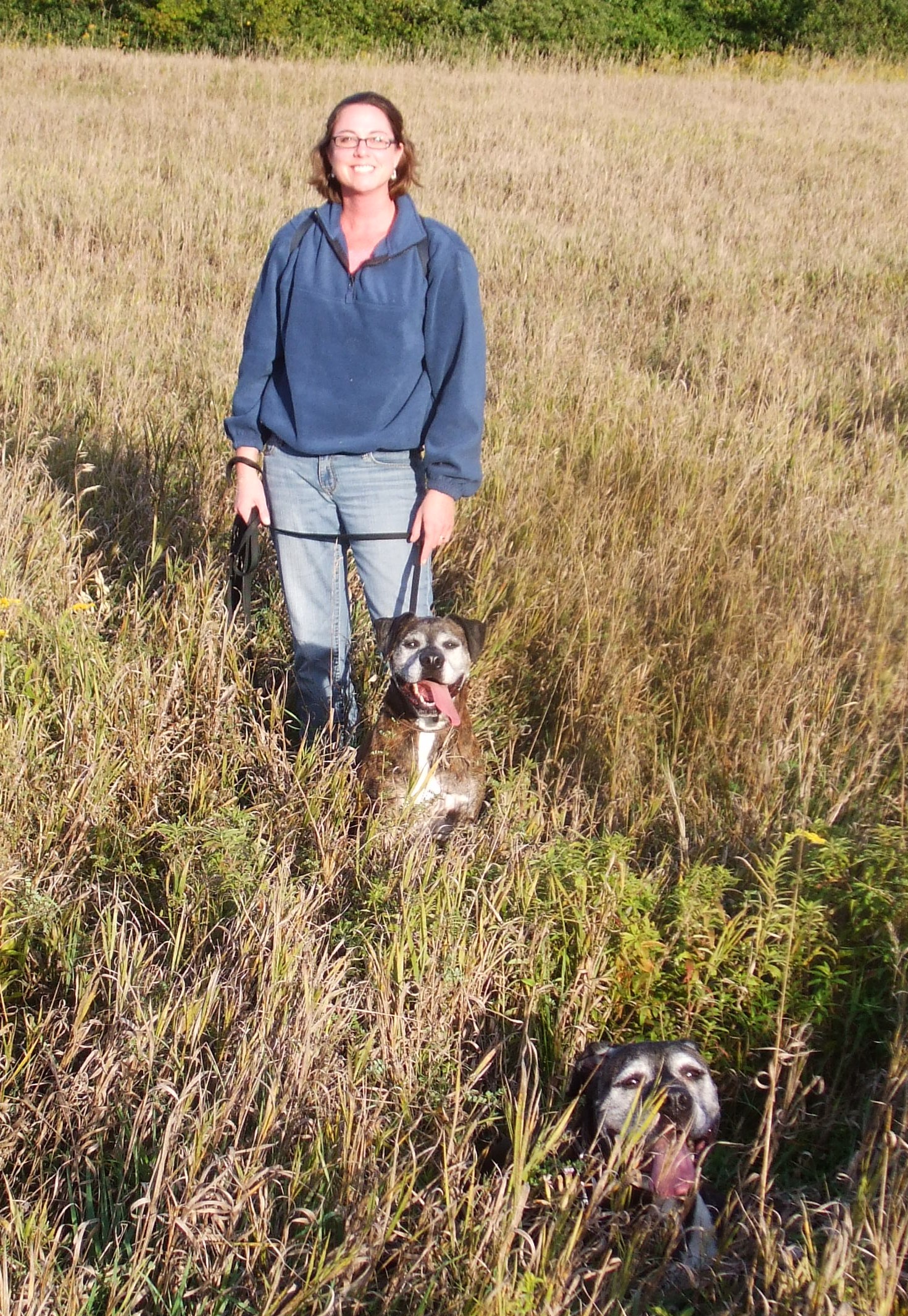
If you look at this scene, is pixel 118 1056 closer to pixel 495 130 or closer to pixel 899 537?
pixel 899 537

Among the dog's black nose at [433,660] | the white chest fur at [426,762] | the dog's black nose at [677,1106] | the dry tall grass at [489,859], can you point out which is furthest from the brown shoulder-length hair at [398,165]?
the dog's black nose at [677,1106]

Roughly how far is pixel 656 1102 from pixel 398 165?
111 inches

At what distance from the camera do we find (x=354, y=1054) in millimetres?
2434

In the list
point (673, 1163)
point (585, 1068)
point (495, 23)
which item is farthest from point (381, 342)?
point (495, 23)

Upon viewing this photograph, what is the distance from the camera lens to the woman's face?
3223mm

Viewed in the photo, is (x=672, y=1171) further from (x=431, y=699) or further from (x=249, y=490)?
(x=249, y=490)

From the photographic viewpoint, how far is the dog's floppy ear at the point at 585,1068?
247 cm

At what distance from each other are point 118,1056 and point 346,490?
190cm

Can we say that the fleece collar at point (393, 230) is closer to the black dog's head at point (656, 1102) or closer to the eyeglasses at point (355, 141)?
the eyeglasses at point (355, 141)

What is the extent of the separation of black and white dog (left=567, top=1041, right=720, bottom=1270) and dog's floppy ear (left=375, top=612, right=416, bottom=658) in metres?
1.47

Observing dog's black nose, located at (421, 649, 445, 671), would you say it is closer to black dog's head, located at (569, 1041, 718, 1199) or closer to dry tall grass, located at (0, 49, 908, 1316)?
dry tall grass, located at (0, 49, 908, 1316)

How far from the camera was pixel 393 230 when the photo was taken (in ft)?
11.0

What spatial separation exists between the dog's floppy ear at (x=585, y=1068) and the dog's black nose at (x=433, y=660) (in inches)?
49.8

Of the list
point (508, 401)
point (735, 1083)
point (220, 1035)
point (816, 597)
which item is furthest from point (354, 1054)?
point (508, 401)
